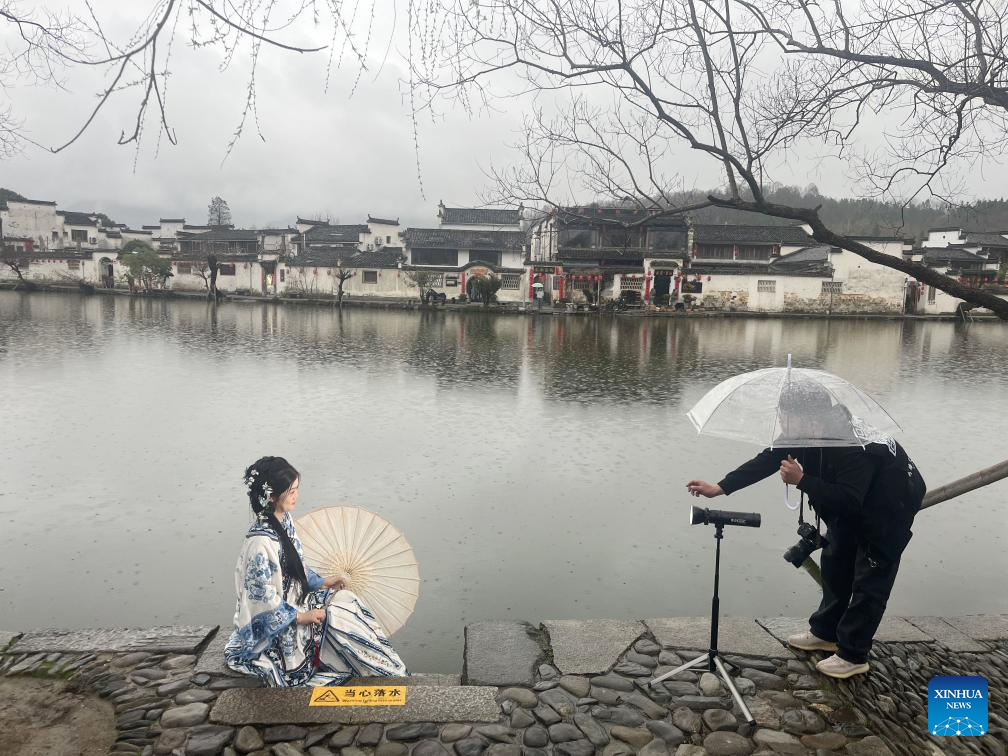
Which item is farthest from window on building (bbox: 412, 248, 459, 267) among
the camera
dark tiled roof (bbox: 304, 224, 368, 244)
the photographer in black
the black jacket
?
the black jacket

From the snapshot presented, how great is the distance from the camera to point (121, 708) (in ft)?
10.3

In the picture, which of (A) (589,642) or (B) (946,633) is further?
(B) (946,633)

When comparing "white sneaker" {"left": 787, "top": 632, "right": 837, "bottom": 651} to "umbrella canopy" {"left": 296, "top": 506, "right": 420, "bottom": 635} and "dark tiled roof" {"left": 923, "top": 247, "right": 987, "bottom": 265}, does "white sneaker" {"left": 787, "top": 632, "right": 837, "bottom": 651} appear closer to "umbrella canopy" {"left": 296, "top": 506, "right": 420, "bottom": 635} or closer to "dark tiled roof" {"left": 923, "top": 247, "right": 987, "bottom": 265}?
"umbrella canopy" {"left": 296, "top": 506, "right": 420, "bottom": 635}

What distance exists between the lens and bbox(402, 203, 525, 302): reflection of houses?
39.4 metres

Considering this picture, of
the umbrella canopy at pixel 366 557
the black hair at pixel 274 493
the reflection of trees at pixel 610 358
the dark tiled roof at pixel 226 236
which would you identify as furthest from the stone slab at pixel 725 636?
the dark tiled roof at pixel 226 236

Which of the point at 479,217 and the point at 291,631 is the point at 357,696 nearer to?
the point at 291,631

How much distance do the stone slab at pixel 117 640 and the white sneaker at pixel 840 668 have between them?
3282mm

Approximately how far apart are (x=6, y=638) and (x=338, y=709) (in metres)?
2.09

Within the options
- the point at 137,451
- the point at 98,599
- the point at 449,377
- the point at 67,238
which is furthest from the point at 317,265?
the point at 98,599

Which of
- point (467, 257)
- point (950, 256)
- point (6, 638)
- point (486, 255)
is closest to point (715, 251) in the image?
point (486, 255)

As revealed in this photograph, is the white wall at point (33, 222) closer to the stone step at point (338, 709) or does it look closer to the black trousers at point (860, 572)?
the stone step at point (338, 709)

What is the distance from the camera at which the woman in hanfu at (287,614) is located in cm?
312

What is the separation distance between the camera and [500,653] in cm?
373

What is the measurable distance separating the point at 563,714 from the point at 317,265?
40.6 m
